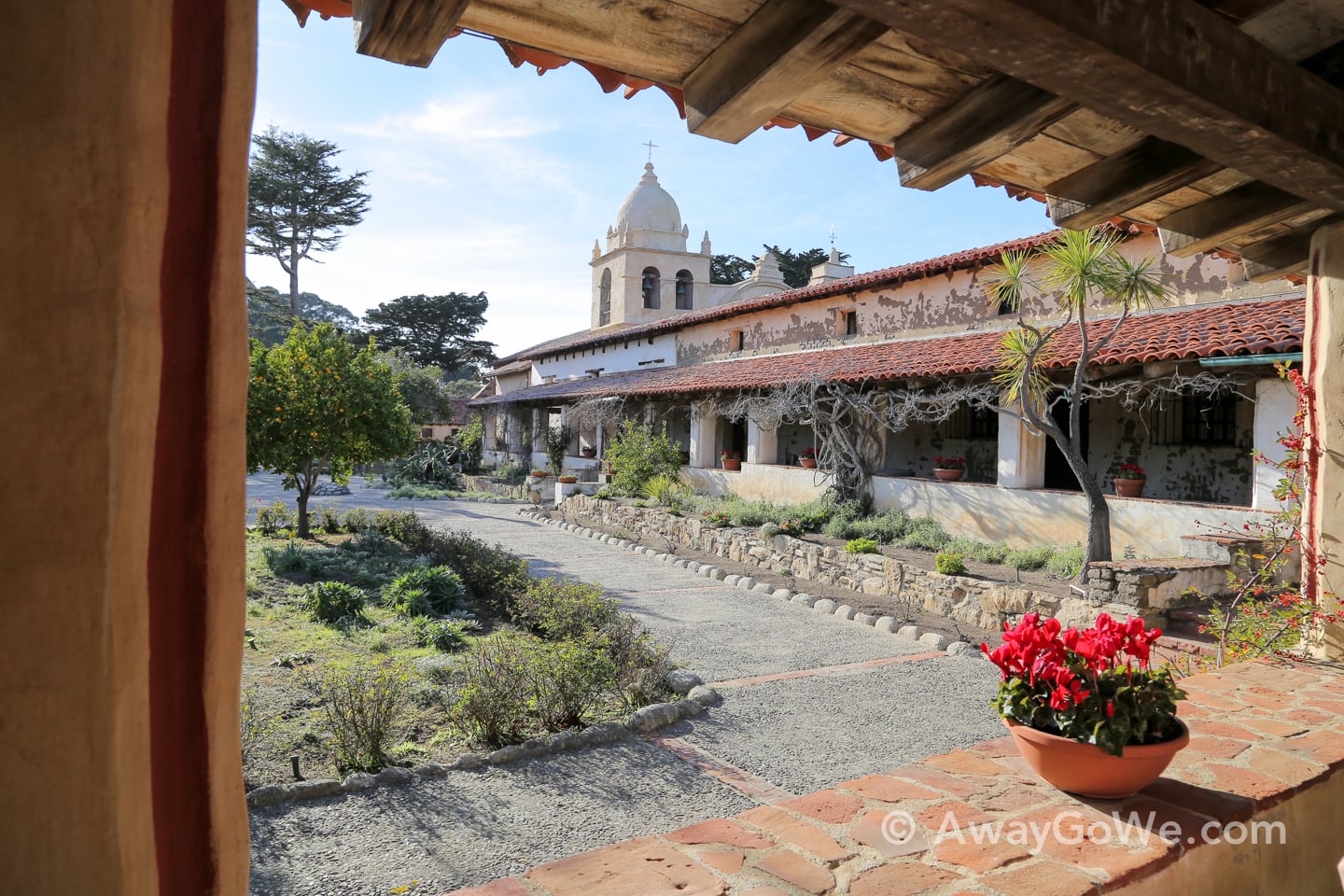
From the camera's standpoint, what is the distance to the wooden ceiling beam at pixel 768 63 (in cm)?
196

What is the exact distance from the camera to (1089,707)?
256 centimetres

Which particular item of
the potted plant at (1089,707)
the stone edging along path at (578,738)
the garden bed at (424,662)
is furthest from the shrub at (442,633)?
the potted plant at (1089,707)

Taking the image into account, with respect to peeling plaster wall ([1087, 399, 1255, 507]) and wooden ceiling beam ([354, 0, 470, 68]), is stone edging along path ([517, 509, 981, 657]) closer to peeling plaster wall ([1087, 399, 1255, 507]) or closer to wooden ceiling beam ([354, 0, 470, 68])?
peeling plaster wall ([1087, 399, 1255, 507])

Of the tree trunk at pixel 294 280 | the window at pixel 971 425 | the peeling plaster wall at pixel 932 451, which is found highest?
the tree trunk at pixel 294 280

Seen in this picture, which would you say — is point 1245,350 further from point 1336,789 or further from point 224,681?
point 224,681

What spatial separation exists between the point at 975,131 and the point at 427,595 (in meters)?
7.52

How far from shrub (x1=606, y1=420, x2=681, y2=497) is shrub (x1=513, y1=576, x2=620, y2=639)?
32.2 feet

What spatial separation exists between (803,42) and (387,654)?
6490mm

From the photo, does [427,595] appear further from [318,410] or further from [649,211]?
[649,211]

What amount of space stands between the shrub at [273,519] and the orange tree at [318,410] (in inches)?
33.6

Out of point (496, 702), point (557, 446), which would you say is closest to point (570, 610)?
point (496, 702)

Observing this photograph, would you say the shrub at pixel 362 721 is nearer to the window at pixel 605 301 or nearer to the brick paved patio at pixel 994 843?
the brick paved patio at pixel 994 843

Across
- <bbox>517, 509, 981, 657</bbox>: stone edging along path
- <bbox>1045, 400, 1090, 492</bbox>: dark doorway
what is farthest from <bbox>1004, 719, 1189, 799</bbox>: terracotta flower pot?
<bbox>1045, 400, 1090, 492</bbox>: dark doorway

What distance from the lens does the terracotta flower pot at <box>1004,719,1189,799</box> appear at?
248 cm
